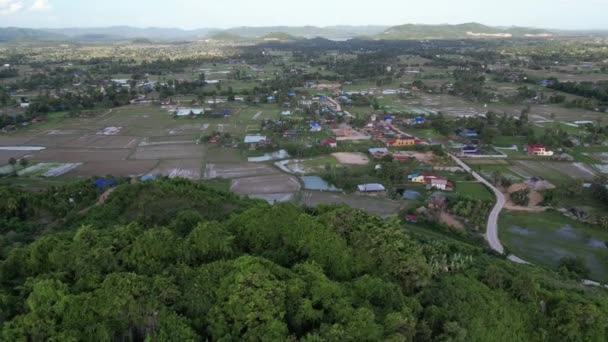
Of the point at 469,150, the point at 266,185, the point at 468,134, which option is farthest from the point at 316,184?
the point at 468,134

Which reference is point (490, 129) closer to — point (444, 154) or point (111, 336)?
point (444, 154)

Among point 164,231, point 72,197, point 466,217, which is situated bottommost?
point 466,217

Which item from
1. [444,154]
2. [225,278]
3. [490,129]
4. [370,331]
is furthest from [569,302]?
[490,129]

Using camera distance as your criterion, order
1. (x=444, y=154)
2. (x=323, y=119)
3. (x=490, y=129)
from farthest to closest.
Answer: (x=323, y=119) < (x=490, y=129) < (x=444, y=154)

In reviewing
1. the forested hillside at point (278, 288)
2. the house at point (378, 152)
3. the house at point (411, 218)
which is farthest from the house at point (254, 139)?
the forested hillside at point (278, 288)

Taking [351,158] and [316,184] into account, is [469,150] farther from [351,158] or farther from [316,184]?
[316,184]

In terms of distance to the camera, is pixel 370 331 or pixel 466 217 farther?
pixel 466 217

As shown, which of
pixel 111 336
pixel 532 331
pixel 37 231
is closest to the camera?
pixel 111 336
